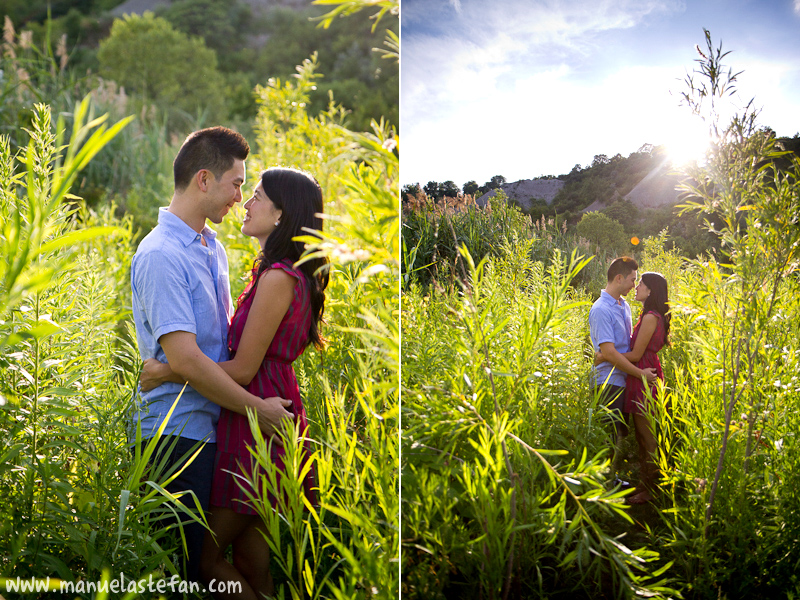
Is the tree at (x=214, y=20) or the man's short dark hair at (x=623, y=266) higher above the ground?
the tree at (x=214, y=20)

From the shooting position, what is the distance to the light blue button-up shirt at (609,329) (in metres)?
1.27

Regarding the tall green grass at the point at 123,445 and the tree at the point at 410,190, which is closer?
the tall green grass at the point at 123,445

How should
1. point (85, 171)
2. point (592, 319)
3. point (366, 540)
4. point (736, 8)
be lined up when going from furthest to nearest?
point (85, 171) → point (592, 319) → point (736, 8) → point (366, 540)

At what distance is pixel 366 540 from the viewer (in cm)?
93

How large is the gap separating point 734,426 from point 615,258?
496 mm

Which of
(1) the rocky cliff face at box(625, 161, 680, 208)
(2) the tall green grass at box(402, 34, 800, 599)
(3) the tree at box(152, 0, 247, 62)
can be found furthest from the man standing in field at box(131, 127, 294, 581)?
(3) the tree at box(152, 0, 247, 62)

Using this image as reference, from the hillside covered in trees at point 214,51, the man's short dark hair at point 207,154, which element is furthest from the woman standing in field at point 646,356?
the hillside covered in trees at point 214,51

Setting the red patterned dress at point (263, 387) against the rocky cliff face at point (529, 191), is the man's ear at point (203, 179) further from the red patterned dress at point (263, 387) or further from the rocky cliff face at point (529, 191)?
the rocky cliff face at point (529, 191)

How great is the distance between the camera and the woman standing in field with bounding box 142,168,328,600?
129 centimetres

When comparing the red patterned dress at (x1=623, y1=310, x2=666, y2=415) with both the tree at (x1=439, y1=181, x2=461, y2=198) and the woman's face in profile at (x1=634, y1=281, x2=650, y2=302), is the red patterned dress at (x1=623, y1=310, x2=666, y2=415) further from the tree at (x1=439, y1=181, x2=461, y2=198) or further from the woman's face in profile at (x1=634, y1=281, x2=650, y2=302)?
the tree at (x1=439, y1=181, x2=461, y2=198)

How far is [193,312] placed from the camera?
1278 mm

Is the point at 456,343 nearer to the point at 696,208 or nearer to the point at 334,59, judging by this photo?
Answer: the point at 696,208

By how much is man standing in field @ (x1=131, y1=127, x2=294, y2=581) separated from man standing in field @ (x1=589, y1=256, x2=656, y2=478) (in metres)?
0.82

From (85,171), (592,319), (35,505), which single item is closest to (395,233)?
(592,319)
